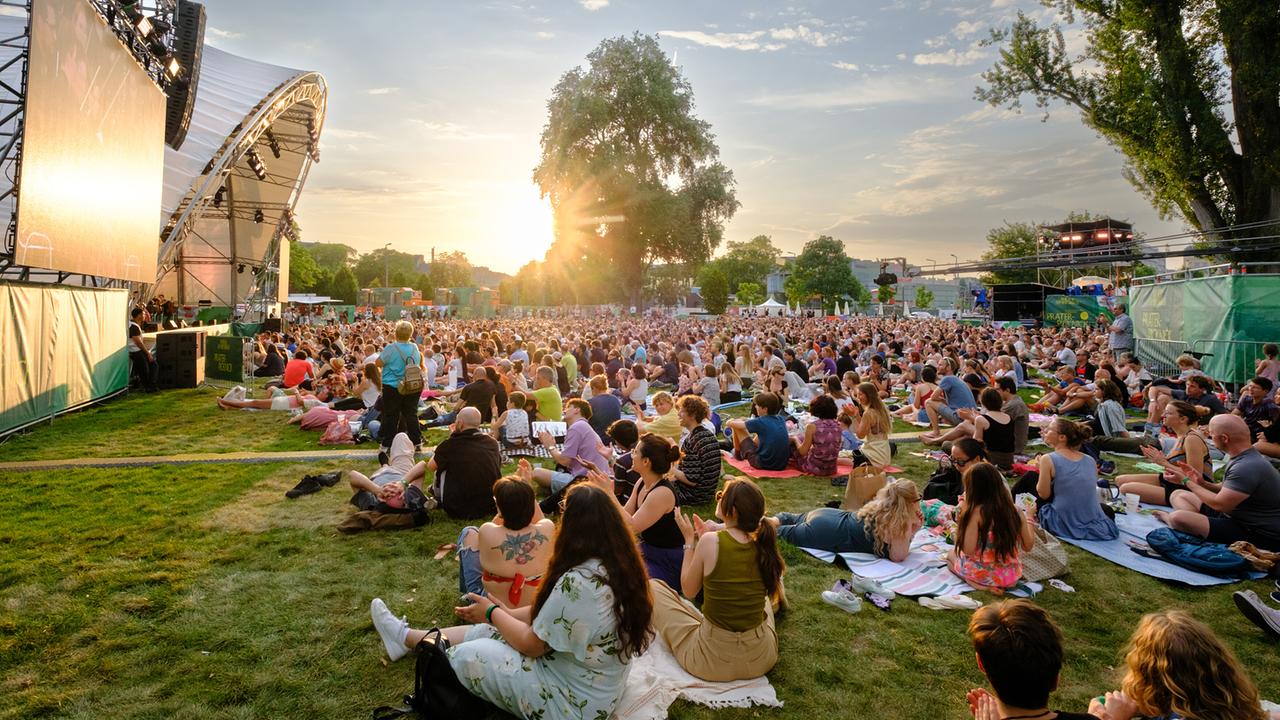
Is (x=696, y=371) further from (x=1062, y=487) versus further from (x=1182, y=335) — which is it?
(x=1182, y=335)

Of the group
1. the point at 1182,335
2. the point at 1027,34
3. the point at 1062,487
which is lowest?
the point at 1062,487

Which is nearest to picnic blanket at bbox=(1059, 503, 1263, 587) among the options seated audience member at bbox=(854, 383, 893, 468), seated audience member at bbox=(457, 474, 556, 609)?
seated audience member at bbox=(854, 383, 893, 468)

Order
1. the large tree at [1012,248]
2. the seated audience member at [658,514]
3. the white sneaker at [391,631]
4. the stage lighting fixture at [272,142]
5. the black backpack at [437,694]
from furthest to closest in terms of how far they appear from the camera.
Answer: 1. the large tree at [1012,248]
2. the stage lighting fixture at [272,142]
3. the seated audience member at [658,514]
4. the white sneaker at [391,631]
5. the black backpack at [437,694]

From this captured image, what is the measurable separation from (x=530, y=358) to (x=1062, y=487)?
35.8ft

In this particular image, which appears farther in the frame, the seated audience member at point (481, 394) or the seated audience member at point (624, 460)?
the seated audience member at point (481, 394)

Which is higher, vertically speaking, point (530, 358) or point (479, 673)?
point (530, 358)

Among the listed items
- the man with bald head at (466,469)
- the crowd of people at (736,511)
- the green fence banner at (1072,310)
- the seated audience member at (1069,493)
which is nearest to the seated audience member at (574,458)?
the crowd of people at (736,511)

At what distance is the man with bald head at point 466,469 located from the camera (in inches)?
241

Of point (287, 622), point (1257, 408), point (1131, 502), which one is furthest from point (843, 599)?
point (1257, 408)

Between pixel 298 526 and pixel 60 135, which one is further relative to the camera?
pixel 60 135

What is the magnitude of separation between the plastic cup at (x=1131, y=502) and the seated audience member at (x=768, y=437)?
147 inches

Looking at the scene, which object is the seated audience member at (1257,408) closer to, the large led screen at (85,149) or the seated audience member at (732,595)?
the seated audience member at (732,595)

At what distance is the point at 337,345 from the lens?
19828mm

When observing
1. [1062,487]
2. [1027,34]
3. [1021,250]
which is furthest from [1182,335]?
[1021,250]
